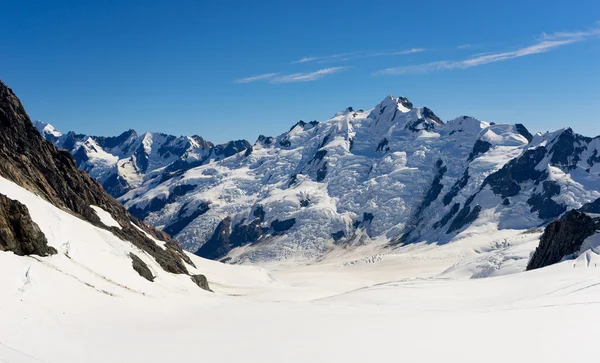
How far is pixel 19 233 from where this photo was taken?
37062mm

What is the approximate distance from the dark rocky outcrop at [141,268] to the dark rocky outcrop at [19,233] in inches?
473

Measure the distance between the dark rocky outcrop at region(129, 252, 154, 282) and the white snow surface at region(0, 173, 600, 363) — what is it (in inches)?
65.3

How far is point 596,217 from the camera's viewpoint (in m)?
60.4

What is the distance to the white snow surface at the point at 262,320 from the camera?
67.5 feet

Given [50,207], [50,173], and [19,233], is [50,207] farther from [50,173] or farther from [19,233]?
[50,173]

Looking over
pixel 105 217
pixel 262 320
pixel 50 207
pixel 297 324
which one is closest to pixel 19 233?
pixel 50 207

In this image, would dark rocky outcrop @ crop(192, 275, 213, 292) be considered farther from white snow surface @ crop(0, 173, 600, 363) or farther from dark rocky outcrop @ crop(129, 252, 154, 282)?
white snow surface @ crop(0, 173, 600, 363)

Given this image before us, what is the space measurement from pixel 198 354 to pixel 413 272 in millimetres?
152191

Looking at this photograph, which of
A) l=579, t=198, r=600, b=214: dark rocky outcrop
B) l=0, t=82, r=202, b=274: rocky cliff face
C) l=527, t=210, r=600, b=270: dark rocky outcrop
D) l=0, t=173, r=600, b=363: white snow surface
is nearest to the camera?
l=0, t=173, r=600, b=363: white snow surface

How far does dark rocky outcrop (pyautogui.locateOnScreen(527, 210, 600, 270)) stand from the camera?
187 ft

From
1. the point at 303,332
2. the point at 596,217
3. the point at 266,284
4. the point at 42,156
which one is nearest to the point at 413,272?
the point at 266,284

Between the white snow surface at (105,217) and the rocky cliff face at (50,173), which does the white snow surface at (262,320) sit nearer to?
the rocky cliff face at (50,173)

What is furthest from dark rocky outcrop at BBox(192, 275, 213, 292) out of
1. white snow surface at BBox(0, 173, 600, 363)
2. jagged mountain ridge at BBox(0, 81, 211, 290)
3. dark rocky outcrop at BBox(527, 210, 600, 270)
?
dark rocky outcrop at BBox(527, 210, 600, 270)

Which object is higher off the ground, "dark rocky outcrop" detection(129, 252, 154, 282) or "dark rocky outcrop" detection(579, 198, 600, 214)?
"dark rocky outcrop" detection(129, 252, 154, 282)
